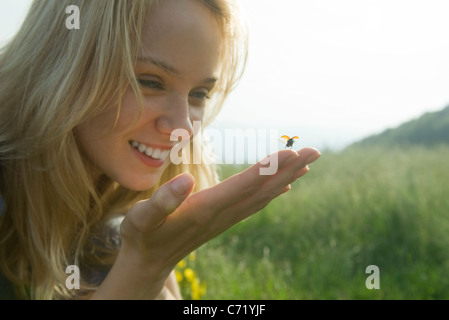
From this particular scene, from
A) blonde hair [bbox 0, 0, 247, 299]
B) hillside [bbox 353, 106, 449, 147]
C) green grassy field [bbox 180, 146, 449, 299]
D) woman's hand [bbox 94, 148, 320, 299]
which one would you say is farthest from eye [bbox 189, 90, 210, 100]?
hillside [bbox 353, 106, 449, 147]

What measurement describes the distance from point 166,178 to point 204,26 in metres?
0.68

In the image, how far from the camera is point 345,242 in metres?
2.71

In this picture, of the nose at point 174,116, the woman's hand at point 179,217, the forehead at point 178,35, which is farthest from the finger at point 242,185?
the forehead at point 178,35

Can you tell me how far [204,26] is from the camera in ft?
4.26

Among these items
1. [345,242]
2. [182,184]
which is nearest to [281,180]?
[182,184]

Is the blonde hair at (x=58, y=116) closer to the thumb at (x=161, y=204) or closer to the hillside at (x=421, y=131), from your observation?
the thumb at (x=161, y=204)

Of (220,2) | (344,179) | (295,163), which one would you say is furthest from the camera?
(344,179)

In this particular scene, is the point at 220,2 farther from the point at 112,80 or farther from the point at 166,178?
the point at 166,178

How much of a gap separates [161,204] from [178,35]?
464mm

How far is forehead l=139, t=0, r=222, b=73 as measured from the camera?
125cm

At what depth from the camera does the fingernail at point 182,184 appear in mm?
1010

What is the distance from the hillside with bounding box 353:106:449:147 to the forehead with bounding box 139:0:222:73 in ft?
12.9

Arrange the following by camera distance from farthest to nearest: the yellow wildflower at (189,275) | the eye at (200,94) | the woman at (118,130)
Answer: the yellow wildflower at (189,275) → the eye at (200,94) → the woman at (118,130)
